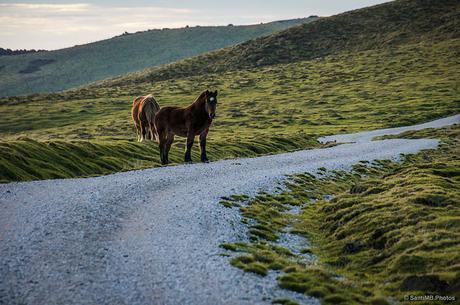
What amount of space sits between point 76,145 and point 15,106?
9840cm

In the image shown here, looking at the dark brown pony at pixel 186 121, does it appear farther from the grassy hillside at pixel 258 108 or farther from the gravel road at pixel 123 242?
the grassy hillside at pixel 258 108

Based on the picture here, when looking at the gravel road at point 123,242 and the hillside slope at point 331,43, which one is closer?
the gravel road at point 123,242

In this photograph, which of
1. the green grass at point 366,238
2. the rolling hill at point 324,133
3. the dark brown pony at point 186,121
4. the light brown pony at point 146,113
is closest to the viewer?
the green grass at point 366,238

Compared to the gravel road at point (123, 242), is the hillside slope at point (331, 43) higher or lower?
higher

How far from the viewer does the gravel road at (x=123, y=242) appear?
1163cm

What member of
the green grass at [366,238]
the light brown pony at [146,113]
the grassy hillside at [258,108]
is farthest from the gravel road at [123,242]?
the light brown pony at [146,113]

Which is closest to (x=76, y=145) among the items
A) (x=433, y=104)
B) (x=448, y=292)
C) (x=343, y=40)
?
(x=448, y=292)

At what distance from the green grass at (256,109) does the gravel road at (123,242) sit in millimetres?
8347

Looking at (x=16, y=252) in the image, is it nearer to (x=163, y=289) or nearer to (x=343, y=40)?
(x=163, y=289)

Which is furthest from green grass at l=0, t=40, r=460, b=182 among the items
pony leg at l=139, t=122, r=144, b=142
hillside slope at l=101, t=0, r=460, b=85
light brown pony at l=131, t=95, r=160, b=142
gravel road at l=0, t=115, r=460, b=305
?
hillside slope at l=101, t=0, r=460, b=85

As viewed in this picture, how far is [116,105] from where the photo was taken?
12194cm

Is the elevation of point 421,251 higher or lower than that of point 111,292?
lower

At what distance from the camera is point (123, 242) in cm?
1495

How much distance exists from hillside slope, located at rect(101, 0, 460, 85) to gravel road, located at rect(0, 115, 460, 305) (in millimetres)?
156521
